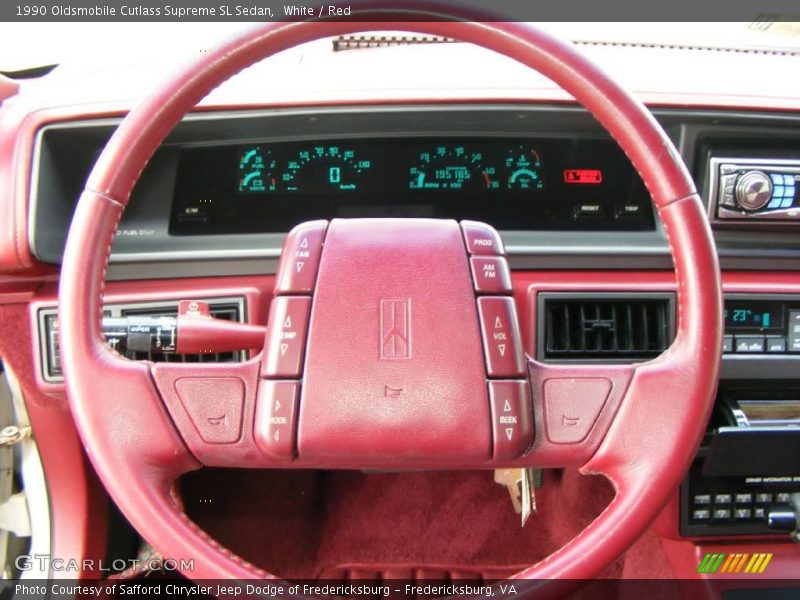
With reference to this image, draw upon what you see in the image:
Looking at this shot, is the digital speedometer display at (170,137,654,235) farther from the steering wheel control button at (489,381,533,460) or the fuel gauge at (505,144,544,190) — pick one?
the steering wheel control button at (489,381,533,460)

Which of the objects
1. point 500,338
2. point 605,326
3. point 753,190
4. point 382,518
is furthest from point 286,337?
point 382,518

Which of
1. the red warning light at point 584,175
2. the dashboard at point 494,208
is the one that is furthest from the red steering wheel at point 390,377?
the red warning light at point 584,175

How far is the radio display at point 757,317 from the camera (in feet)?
4.16

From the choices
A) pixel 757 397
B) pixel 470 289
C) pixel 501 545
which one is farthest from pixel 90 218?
pixel 501 545

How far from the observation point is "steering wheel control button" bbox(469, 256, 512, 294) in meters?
0.87

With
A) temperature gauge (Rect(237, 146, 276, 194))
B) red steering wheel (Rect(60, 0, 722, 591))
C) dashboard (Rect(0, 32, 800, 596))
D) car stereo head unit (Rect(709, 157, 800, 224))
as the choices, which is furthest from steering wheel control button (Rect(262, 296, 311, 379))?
car stereo head unit (Rect(709, 157, 800, 224))

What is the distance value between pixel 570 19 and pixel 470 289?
0.96 metres

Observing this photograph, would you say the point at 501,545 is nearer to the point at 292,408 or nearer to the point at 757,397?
the point at 757,397

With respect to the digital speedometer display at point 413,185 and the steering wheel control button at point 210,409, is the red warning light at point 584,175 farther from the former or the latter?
the steering wheel control button at point 210,409

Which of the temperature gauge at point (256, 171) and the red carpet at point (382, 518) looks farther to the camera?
the red carpet at point (382, 518)

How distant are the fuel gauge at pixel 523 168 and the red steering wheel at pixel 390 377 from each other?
0.49 meters

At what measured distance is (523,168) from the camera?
1303 mm

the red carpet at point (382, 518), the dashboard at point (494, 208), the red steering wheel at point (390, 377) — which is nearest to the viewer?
the red steering wheel at point (390, 377)

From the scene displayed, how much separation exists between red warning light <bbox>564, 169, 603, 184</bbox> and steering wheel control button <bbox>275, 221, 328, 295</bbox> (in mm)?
602
